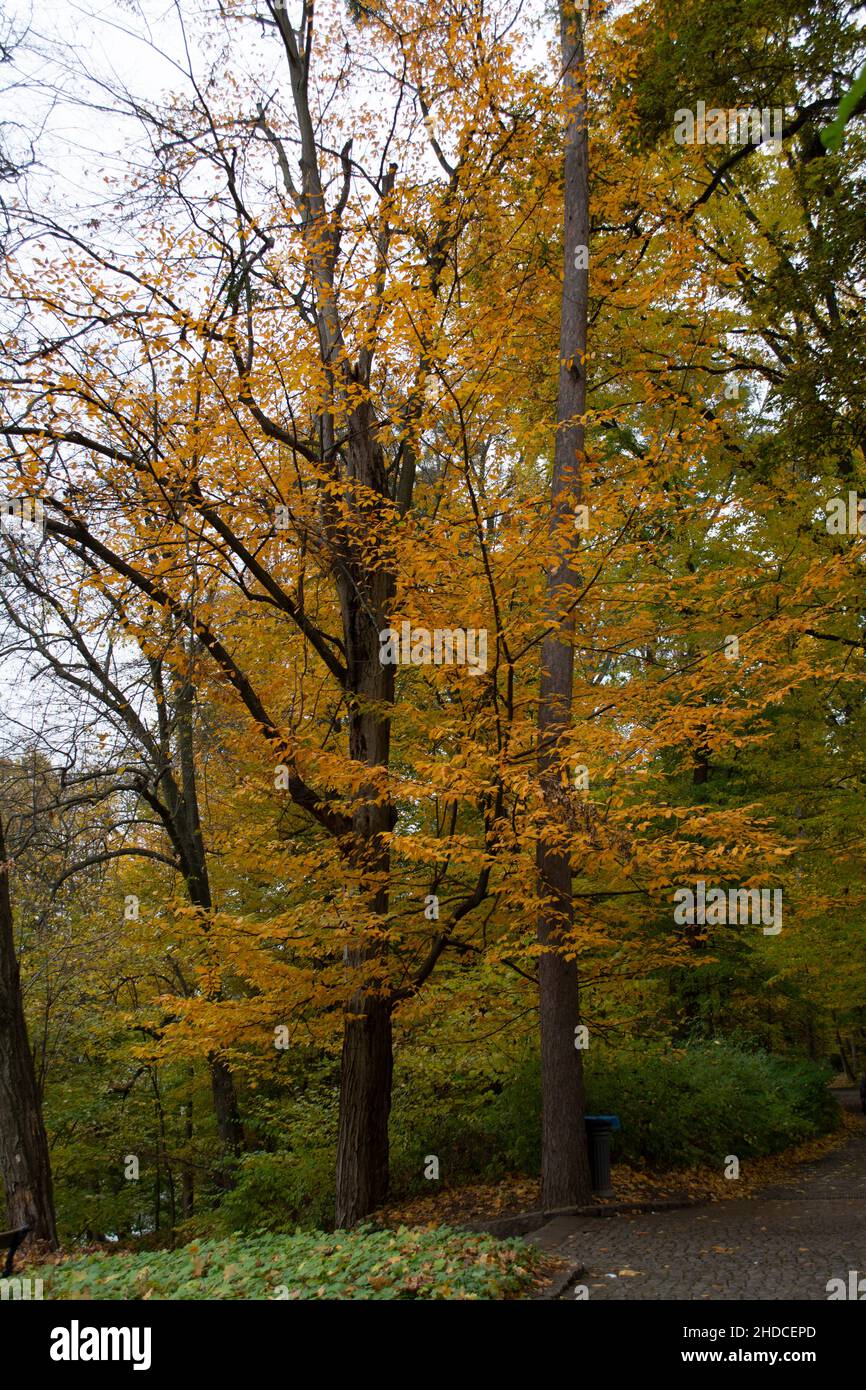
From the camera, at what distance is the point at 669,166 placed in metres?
10.9

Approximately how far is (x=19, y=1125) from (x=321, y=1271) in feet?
18.2

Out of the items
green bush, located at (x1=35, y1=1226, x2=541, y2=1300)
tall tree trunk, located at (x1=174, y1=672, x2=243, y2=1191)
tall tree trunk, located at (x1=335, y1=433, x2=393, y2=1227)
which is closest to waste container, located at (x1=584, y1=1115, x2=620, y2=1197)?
tall tree trunk, located at (x1=335, y1=433, x2=393, y2=1227)

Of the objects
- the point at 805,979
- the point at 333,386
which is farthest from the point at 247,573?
the point at 805,979

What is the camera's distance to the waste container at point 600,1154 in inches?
343

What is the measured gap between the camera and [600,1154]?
8.75 meters

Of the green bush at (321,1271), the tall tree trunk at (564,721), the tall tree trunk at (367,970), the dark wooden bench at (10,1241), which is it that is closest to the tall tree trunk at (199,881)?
the tall tree trunk at (367,970)

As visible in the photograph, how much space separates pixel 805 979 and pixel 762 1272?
9819 mm

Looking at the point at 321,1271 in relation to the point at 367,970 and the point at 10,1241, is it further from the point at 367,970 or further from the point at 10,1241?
the point at 367,970

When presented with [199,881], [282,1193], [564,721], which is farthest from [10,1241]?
[199,881]

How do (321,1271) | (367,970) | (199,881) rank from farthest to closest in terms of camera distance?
(199,881) → (367,970) → (321,1271)

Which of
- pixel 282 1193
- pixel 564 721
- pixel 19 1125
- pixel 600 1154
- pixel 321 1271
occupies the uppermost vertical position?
pixel 564 721

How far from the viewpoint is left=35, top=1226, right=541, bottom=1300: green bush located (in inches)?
185

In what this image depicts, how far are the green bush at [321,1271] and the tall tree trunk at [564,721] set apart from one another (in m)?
2.47
